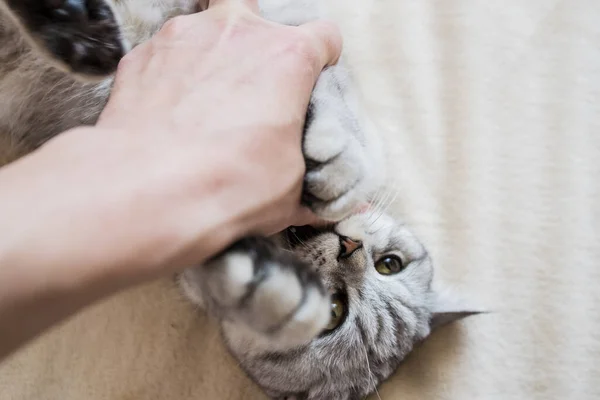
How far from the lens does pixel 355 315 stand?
3.27ft

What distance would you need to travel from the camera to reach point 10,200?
52 cm

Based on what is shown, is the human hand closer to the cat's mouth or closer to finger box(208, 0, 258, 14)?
finger box(208, 0, 258, 14)

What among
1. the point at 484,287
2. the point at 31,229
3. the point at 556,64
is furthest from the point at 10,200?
the point at 556,64

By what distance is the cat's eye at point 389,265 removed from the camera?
3.48ft

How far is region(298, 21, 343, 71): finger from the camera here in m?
0.88

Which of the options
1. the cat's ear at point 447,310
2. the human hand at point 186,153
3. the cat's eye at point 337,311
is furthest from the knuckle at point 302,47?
the cat's ear at point 447,310

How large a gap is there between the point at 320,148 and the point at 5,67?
1.83 feet

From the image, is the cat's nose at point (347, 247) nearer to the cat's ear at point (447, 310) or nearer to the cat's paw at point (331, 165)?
the cat's paw at point (331, 165)

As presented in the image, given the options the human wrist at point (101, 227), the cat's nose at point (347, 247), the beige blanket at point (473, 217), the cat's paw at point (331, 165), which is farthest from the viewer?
the beige blanket at point (473, 217)

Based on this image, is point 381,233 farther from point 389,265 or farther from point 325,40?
point 325,40

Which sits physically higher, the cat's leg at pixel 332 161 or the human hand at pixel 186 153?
the human hand at pixel 186 153

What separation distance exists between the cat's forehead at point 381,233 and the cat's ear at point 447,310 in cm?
9

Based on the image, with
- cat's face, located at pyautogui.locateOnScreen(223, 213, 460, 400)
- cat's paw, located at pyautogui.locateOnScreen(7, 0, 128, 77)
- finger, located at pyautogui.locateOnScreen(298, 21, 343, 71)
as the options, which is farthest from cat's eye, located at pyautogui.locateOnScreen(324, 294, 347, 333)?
cat's paw, located at pyautogui.locateOnScreen(7, 0, 128, 77)

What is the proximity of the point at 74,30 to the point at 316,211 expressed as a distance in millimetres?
393
